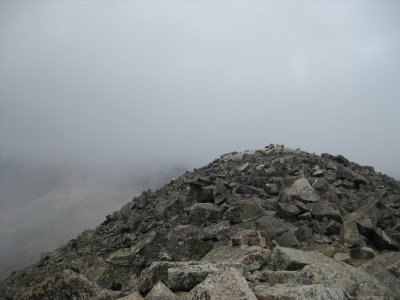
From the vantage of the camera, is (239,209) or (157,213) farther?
(157,213)

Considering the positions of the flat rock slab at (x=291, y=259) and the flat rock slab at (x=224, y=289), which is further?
the flat rock slab at (x=291, y=259)

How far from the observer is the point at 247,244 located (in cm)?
1141

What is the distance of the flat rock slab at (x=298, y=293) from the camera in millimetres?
6816

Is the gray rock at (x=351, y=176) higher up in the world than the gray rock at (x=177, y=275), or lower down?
higher up

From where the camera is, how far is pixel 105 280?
41.2ft

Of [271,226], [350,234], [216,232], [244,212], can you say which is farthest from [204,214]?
[350,234]

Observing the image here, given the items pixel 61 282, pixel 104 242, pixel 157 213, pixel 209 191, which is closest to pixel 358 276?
pixel 61 282

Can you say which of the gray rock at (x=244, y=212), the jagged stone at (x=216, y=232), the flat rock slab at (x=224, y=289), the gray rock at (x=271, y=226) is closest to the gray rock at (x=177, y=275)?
the flat rock slab at (x=224, y=289)

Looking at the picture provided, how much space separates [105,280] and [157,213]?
17.1 ft

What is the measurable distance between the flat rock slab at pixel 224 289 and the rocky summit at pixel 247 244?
0.06 feet

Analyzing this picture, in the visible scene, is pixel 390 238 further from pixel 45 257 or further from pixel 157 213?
pixel 45 257

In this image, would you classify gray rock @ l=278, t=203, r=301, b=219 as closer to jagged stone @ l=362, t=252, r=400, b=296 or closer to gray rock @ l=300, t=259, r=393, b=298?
jagged stone @ l=362, t=252, r=400, b=296

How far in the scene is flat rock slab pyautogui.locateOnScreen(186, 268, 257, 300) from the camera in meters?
6.49

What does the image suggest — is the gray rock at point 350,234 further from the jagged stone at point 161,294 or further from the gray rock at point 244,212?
the jagged stone at point 161,294
